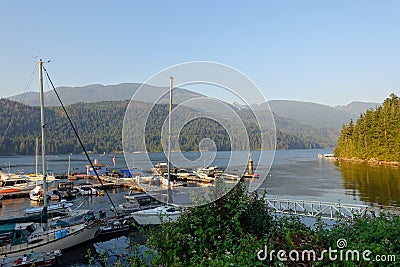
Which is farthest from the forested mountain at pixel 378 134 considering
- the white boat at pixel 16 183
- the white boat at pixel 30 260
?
the white boat at pixel 30 260

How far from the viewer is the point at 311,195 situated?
2817cm

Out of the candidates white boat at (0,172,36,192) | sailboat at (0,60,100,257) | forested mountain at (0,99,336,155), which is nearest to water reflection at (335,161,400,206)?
forested mountain at (0,99,336,155)

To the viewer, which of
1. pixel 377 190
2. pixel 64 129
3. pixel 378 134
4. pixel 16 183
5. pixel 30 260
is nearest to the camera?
pixel 30 260

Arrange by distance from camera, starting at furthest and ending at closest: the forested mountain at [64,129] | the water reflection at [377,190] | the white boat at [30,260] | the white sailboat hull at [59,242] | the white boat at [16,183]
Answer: the forested mountain at [64,129] → the white boat at [16,183] → the water reflection at [377,190] → the white sailboat hull at [59,242] → the white boat at [30,260]

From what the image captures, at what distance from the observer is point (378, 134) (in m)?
59.9

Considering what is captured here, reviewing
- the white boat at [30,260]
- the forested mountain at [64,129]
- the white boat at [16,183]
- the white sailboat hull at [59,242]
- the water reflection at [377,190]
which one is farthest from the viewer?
the forested mountain at [64,129]

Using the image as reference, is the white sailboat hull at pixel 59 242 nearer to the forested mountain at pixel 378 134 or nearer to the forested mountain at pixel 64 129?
the forested mountain at pixel 64 129

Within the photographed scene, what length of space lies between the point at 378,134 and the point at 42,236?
5995 cm

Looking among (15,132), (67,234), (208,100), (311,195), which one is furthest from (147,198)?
(15,132)

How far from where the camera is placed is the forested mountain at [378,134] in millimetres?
56859

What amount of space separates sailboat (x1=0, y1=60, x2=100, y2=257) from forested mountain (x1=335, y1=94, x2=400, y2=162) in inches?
2110

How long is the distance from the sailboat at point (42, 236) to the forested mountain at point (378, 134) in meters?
53.6

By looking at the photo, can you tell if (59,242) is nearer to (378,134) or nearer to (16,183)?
(16,183)

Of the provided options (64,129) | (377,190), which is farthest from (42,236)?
(64,129)
